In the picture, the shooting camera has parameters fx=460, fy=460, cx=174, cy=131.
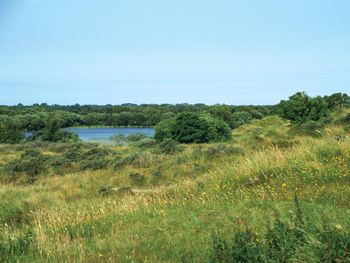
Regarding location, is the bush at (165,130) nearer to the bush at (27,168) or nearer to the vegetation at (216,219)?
the bush at (27,168)

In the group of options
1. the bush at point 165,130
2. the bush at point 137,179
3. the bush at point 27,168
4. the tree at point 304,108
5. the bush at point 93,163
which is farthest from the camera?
the bush at point 165,130

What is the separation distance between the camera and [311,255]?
432 centimetres

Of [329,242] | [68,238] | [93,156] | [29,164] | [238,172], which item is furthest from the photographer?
[93,156]

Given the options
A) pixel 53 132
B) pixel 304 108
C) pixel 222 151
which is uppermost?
pixel 304 108

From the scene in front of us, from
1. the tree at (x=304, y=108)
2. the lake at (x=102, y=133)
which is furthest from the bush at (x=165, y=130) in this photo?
the tree at (x=304, y=108)

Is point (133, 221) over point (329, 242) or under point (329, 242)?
under

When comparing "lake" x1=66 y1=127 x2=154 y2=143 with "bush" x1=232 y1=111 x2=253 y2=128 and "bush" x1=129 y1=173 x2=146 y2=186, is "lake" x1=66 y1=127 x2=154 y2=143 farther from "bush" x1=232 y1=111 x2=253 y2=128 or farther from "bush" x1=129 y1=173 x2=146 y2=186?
"bush" x1=129 y1=173 x2=146 y2=186

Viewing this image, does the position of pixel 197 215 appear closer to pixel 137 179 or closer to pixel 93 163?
pixel 137 179

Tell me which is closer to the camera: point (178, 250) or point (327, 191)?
point (178, 250)

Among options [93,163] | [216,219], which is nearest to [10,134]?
[93,163]

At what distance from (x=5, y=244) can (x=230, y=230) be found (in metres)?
3.04

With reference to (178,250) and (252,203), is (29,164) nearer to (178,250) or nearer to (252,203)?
(252,203)

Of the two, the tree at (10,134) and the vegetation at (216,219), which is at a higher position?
the vegetation at (216,219)

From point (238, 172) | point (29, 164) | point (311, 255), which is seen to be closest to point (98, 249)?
point (311, 255)
